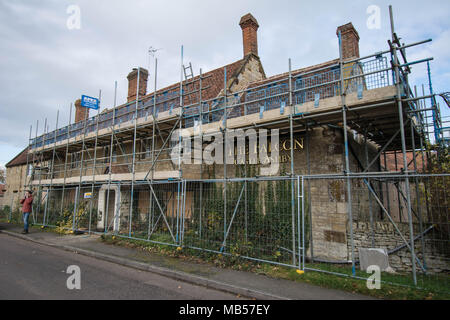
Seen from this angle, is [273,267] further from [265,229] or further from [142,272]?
[142,272]

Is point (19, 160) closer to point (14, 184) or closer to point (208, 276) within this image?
point (14, 184)

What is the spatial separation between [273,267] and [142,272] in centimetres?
326

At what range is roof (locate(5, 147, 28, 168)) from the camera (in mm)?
25031

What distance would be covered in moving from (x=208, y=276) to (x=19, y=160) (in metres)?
28.1

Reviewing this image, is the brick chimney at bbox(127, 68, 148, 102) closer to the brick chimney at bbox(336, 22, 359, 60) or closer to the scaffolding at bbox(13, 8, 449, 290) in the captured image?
the scaffolding at bbox(13, 8, 449, 290)

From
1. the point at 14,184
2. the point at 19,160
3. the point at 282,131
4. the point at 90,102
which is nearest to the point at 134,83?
the point at 90,102

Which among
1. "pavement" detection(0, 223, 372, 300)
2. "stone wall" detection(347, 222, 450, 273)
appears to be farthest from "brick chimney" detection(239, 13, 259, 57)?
"pavement" detection(0, 223, 372, 300)

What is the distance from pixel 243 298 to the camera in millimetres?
5137

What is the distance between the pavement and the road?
0.15 meters

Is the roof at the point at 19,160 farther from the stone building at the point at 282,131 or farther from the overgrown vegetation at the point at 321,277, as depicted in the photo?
the overgrown vegetation at the point at 321,277

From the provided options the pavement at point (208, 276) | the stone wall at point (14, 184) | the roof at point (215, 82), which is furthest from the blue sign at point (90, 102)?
the stone wall at point (14, 184)

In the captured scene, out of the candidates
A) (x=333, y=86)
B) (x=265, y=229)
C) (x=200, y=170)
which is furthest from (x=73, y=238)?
(x=333, y=86)

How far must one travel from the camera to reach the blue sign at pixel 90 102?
14359mm

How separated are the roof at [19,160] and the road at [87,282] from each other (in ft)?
68.4
